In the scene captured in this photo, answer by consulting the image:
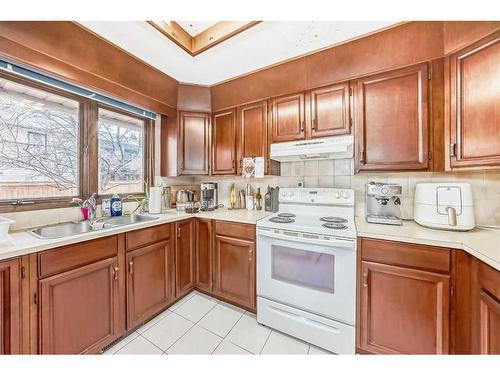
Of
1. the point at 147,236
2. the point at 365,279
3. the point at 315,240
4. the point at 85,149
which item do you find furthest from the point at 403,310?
the point at 85,149

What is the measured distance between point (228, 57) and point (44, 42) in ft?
4.05

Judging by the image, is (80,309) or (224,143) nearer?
(80,309)

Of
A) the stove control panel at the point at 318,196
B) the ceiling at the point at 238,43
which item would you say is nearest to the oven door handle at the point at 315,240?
the stove control panel at the point at 318,196

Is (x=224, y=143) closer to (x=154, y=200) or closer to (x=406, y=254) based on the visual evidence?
(x=154, y=200)

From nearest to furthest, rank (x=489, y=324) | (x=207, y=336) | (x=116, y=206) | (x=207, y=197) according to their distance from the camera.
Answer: (x=489, y=324)
(x=207, y=336)
(x=116, y=206)
(x=207, y=197)

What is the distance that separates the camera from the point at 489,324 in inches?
35.7

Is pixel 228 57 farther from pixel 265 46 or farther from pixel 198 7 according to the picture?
pixel 198 7

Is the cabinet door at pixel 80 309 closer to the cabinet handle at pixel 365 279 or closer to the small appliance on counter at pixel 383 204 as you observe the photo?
the cabinet handle at pixel 365 279

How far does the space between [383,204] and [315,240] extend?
0.67m

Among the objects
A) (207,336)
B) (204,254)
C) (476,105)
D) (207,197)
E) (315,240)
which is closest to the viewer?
(476,105)

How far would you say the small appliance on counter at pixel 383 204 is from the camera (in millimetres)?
1454

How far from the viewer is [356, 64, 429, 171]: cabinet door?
53.9 inches

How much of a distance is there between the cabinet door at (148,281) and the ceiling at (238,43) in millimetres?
1636

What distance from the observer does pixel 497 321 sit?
0.86 meters
